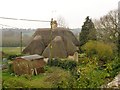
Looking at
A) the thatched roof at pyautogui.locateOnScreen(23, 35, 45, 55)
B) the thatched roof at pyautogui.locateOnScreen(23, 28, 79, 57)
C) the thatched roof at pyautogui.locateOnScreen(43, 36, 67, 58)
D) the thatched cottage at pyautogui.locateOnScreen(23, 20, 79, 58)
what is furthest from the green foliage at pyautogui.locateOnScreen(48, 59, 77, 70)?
the thatched roof at pyautogui.locateOnScreen(23, 35, 45, 55)

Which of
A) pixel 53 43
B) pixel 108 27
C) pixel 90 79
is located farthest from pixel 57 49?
pixel 90 79

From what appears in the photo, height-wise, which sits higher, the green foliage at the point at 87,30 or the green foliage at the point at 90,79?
the green foliage at the point at 87,30

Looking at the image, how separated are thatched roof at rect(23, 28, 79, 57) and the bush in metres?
3.11

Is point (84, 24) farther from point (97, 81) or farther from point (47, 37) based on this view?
point (97, 81)

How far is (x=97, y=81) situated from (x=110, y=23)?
78.2ft

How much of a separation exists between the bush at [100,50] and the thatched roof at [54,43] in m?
3.11

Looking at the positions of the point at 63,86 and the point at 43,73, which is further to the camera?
the point at 43,73

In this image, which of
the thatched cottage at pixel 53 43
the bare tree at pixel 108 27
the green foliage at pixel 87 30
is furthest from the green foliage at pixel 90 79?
the green foliage at pixel 87 30

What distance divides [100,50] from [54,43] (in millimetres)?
6138

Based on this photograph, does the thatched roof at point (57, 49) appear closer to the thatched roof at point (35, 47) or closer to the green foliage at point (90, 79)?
the thatched roof at point (35, 47)

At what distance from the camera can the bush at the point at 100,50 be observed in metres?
26.2

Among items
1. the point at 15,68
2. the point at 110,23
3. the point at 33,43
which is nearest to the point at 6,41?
the point at 15,68

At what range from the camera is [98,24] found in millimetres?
33656

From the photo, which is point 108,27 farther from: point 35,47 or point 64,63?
point 64,63
